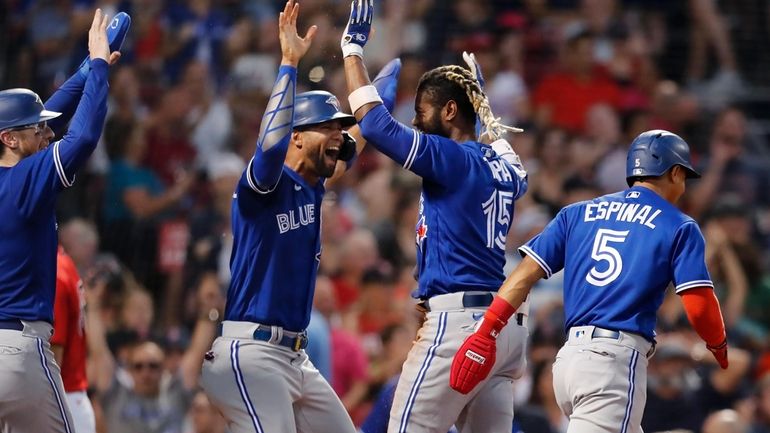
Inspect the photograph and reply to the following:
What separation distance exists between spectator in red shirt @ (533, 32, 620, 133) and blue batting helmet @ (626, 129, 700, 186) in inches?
267

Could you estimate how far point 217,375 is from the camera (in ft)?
20.4

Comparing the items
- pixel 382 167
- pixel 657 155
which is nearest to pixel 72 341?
pixel 657 155

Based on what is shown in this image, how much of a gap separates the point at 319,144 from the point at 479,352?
121 cm

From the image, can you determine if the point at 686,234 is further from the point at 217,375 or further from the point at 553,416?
the point at 553,416

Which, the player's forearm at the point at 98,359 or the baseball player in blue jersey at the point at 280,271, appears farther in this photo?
the player's forearm at the point at 98,359

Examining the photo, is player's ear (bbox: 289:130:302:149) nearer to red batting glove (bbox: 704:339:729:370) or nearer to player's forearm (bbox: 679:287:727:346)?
player's forearm (bbox: 679:287:727:346)

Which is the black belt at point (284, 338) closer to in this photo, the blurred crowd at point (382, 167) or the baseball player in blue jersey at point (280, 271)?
the baseball player in blue jersey at point (280, 271)

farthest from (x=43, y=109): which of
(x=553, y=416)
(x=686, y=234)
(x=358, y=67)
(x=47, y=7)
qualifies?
(x=47, y=7)

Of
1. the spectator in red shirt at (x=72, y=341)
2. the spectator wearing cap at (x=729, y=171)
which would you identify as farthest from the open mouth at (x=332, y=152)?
the spectator wearing cap at (x=729, y=171)

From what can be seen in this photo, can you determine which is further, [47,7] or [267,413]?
[47,7]

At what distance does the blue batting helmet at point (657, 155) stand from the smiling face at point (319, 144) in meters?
1.38

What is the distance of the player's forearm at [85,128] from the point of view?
20.0 feet

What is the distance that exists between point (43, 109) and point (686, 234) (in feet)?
9.65

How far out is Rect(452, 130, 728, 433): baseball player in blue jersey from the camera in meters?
6.13
